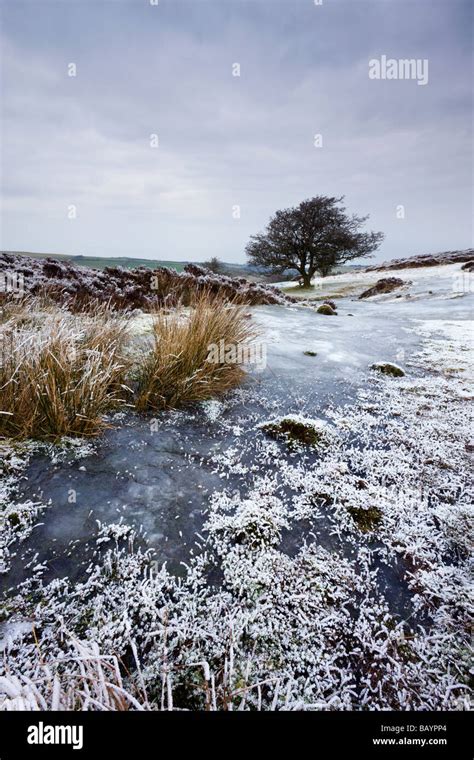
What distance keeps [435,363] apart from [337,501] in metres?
3.43

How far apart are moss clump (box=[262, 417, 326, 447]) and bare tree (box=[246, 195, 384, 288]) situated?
76.3 ft

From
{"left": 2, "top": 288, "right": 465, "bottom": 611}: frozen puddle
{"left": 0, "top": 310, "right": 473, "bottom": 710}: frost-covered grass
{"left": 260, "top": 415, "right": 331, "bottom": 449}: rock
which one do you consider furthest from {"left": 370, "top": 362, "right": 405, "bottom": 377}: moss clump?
{"left": 0, "top": 310, "right": 473, "bottom": 710}: frost-covered grass

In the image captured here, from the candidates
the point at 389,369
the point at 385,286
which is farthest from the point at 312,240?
the point at 389,369

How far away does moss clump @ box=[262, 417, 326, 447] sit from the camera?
226 cm

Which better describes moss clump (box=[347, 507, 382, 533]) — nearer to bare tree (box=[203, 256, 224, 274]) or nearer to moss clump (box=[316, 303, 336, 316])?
moss clump (box=[316, 303, 336, 316])

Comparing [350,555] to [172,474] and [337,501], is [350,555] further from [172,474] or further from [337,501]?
[172,474]

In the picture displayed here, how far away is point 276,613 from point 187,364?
2.07 m

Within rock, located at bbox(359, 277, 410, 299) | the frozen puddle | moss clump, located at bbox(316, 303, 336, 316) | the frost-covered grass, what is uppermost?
rock, located at bbox(359, 277, 410, 299)

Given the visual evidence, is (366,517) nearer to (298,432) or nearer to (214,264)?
(298,432)

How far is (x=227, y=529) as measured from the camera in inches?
58.5

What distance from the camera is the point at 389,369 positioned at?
12.4 feet

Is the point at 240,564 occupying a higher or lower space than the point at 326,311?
lower
